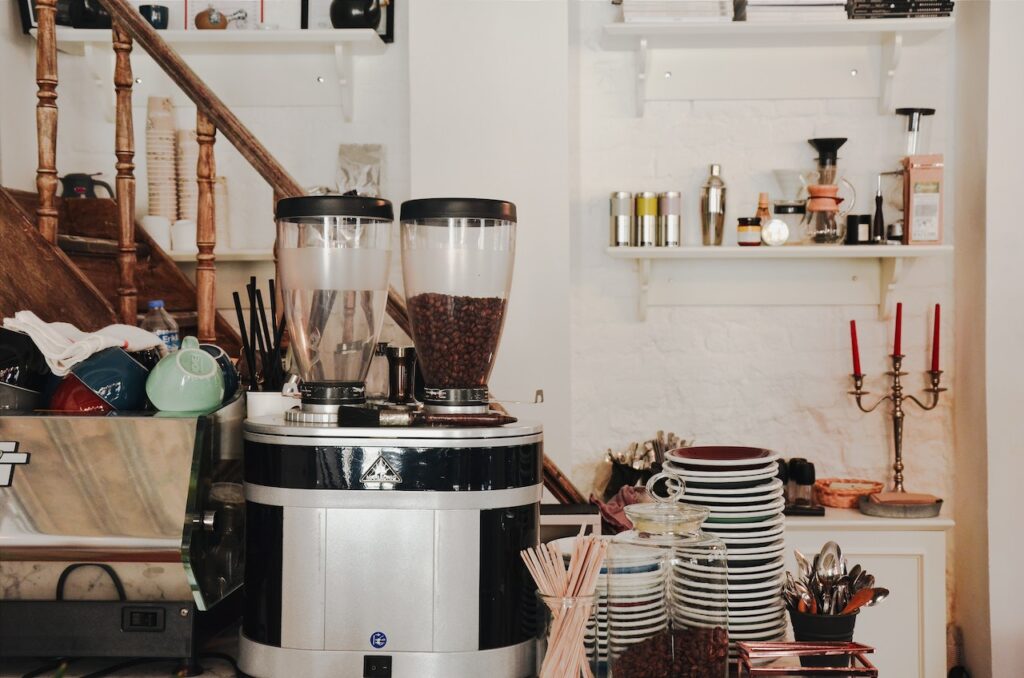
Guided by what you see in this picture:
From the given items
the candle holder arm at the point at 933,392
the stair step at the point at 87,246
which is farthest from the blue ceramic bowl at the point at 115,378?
the candle holder arm at the point at 933,392

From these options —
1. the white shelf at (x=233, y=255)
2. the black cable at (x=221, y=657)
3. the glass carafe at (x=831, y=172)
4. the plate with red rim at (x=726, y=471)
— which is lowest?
the black cable at (x=221, y=657)

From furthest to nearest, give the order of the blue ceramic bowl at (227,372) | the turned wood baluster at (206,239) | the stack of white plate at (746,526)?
1. the turned wood baluster at (206,239)
2. the blue ceramic bowl at (227,372)
3. the stack of white plate at (746,526)

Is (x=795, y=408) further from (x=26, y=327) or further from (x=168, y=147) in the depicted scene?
(x=26, y=327)

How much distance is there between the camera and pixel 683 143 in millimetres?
3607

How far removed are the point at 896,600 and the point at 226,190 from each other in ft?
8.78

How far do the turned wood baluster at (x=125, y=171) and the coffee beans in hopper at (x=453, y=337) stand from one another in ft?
4.28

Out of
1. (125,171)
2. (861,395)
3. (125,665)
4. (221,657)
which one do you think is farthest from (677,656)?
(861,395)

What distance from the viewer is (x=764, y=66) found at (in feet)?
11.7

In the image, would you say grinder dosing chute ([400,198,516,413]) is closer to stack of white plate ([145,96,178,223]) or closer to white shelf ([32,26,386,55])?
white shelf ([32,26,386,55])

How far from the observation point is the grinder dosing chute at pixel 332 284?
1517 millimetres

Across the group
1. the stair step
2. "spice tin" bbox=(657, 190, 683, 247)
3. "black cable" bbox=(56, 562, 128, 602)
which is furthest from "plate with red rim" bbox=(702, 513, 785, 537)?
"spice tin" bbox=(657, 190, 683, 247)

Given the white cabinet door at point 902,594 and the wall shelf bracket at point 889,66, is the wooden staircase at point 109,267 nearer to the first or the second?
the white cabinet door at point 902,594

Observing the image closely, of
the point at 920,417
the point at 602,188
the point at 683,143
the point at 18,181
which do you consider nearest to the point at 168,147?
the point at 18,181

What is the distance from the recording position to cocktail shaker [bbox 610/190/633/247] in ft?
11.3
